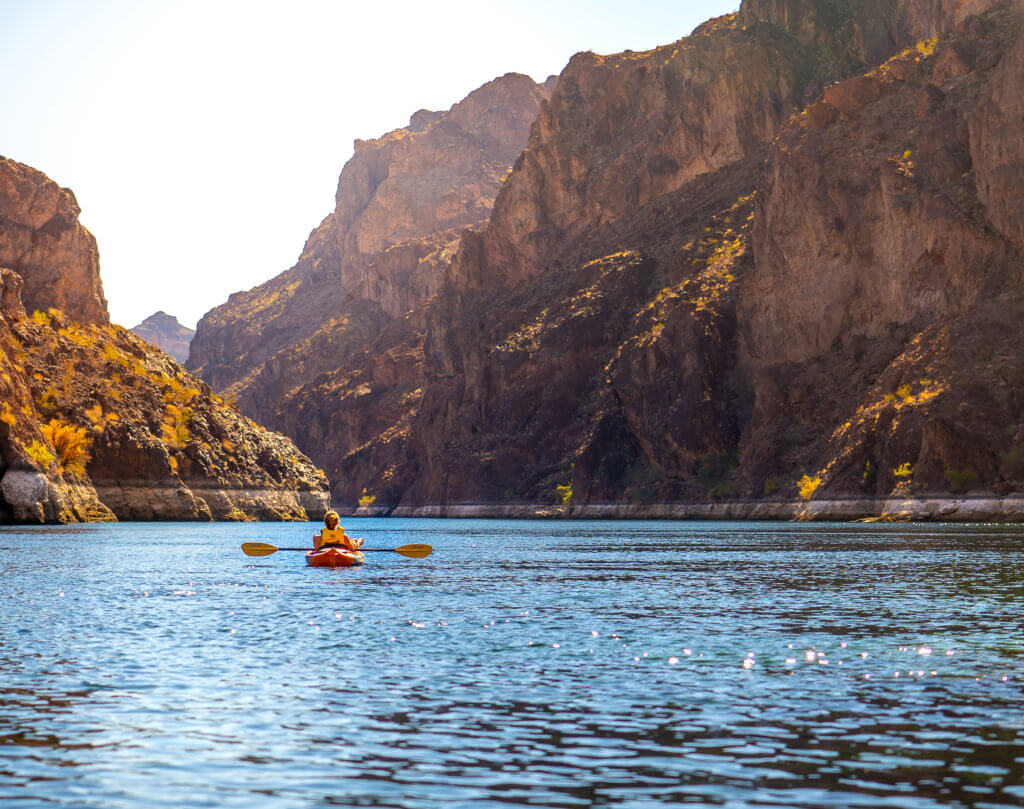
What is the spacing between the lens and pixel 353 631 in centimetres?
3369

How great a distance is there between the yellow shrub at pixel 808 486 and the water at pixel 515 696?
119164 mm

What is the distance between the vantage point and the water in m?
16.2

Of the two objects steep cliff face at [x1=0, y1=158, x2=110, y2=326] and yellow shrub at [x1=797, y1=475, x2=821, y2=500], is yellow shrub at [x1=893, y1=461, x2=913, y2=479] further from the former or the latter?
steep cliff face at [x1=0, y1=158, x2=110, y2=326]

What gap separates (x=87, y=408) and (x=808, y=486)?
94589 millimetres

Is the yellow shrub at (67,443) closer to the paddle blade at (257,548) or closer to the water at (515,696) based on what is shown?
the paddle blade at (257,548)

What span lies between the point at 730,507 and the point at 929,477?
1970 inches

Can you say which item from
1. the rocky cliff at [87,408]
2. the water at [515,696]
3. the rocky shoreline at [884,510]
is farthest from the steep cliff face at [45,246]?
the water at [515,696]

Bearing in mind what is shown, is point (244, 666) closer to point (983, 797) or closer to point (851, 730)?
point (851, 730)

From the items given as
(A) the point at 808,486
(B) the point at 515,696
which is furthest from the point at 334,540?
(A) the point at 808,486

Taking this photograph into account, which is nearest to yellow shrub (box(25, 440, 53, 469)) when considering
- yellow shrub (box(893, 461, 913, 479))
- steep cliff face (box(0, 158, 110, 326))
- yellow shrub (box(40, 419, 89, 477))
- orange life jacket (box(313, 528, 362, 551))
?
yellow shrub (box(40, 419, 89, 477))

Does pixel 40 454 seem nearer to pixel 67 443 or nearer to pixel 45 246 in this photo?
pixel 67 443

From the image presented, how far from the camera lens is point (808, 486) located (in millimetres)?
169250

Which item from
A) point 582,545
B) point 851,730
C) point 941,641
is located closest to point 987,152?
point 582,545

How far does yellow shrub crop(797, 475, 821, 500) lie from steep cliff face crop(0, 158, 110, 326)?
108 m
